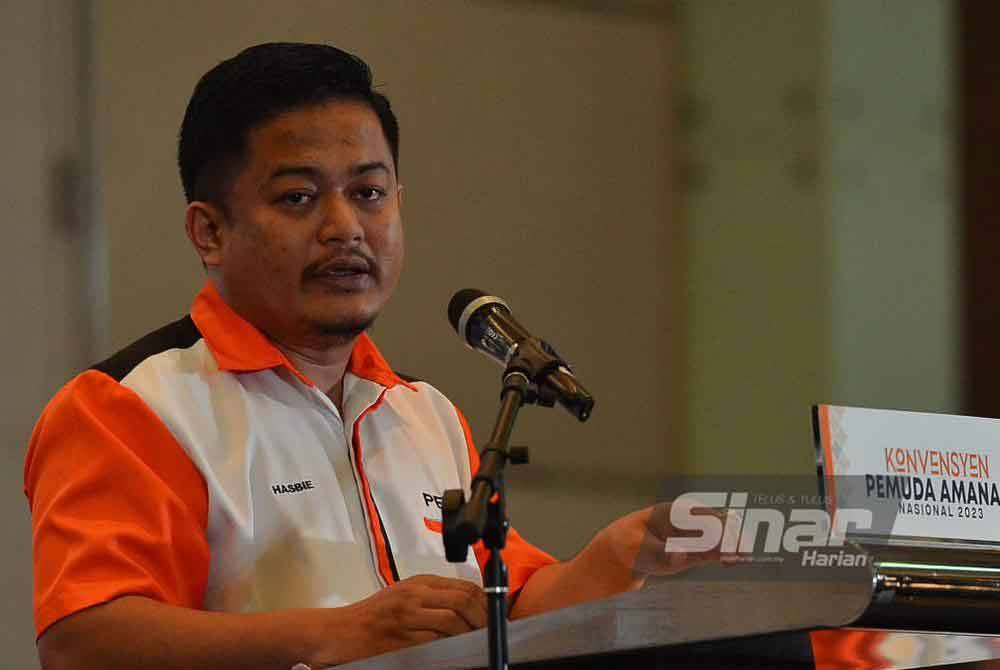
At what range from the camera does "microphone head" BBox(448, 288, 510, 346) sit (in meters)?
1.49

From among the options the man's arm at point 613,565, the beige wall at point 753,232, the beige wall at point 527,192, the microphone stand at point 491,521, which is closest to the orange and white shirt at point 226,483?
the man's arm at point 613,565

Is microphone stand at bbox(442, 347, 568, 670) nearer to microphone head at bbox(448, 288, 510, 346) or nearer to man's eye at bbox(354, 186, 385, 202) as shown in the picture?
microphone head at bbox(448, 288, 510, 346)

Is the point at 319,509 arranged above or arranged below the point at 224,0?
below

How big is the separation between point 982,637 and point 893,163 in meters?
3.05

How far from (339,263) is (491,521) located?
2.56 feet

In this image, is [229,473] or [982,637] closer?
[982,637]

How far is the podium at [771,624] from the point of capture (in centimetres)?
106

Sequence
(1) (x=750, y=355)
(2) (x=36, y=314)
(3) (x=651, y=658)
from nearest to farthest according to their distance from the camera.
Result: (3) (x=651, y=658), (2) (x=36, y=314), (1) (x=750, y=355)

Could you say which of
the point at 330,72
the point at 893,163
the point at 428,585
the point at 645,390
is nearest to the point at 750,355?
the point at 645,390

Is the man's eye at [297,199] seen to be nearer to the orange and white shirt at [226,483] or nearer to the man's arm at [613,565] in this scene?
the orange and white shirt at [226,483]

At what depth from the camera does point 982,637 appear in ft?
4.08

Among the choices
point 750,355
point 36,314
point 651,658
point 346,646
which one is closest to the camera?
point 651,658

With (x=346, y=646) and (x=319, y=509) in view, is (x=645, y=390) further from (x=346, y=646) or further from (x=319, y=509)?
(x=346, y=646)

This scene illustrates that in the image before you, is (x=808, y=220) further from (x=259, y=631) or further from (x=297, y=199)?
(x=259, y=631)
